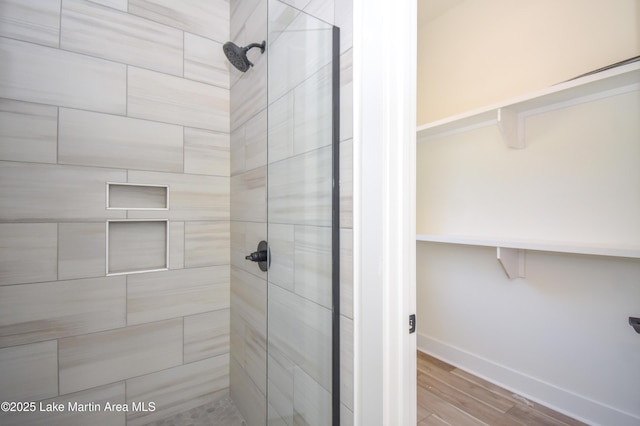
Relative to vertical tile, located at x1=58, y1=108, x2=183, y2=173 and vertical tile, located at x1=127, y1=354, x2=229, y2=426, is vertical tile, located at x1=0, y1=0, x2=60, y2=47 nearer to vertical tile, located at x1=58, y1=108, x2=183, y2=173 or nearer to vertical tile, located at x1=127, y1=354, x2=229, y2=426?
vertical tile, located at x1=58, y1=108, x2=183, y2=173

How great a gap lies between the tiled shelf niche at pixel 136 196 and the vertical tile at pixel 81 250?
115 millimetres

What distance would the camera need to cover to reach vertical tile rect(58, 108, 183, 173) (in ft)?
3.59

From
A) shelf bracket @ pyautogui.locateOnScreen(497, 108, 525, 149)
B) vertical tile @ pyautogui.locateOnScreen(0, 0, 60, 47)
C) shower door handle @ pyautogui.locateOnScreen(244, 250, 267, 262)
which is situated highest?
vertical tile @ pyautogui.locateOnScreen(0, 0, 60, 47)

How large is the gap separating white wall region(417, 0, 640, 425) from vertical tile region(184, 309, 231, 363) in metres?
1.31

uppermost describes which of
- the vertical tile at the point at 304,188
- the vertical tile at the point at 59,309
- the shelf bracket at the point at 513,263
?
the vertical tile at the point at 304,188

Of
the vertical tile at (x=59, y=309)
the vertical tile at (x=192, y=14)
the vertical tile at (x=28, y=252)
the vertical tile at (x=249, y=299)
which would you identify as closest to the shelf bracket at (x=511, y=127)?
the vertical tile at (x=249, y=299)

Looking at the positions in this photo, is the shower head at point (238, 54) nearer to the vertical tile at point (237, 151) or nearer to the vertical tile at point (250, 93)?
the vertical tile at point (250, 93)

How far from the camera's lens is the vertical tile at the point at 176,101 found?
121 centimetres

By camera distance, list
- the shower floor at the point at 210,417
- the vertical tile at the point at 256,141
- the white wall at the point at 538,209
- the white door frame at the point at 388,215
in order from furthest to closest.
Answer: the shower floor at the point at 210,417 < the white wall at the point at 538,209 < the vertical tile at the point at 256,141 < the white door frame at the point at 388,215

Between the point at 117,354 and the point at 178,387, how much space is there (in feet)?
1.06

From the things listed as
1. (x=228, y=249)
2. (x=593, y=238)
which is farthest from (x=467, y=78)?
(x=228, y=249)

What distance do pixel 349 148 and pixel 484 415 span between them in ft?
4.66

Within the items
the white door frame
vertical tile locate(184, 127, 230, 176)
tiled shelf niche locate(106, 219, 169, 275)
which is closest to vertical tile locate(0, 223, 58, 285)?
tiled shelf niche locate(106, 219, 169, 275)

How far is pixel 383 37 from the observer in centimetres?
61
